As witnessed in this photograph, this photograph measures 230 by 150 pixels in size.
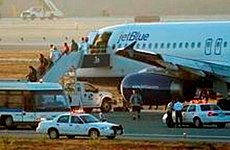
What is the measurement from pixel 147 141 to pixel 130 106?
52.1 ft

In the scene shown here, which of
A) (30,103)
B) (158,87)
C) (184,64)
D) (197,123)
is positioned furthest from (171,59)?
(30,103)

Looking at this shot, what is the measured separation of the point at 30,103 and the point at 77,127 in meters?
6.63

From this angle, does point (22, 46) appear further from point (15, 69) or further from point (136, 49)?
point (136, 49)

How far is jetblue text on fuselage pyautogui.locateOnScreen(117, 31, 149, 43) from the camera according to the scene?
59344 millimetres

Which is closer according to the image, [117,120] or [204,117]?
[204,117]

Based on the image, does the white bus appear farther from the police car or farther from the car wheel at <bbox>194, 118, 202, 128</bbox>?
the car wheel at <bbox>194, 118, 202, 128</bbox>

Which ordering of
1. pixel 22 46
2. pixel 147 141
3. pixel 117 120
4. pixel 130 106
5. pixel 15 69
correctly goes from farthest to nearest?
pixel 22 46 → pixel 15 69 → pixel 130 106 → pixel 117 120 → pixel 147 141

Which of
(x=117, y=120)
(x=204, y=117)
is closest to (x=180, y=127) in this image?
(x=204, y=117)

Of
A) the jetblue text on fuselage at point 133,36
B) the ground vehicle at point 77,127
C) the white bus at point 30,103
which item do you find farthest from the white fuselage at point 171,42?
the ground vehicle at point 77,127

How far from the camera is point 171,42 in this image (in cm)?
5816

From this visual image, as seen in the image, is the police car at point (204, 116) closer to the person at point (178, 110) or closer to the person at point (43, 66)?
the person at point (178, 110)

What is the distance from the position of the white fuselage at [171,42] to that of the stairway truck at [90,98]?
134 centimetres

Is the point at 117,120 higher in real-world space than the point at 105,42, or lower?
lower

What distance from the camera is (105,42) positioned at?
198ft
